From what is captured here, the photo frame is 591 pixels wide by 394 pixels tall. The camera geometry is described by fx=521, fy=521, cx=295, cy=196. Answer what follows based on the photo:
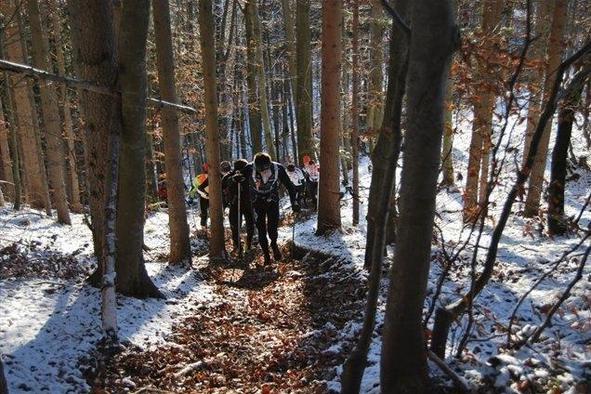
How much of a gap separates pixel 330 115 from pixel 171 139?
3.63 m

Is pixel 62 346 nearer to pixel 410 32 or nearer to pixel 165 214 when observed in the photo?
pixel 410 32

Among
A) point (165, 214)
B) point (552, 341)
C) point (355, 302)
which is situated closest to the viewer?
point (552, 341)

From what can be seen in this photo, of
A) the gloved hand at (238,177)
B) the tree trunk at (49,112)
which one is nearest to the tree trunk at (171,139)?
the gloved hand at (238,177)

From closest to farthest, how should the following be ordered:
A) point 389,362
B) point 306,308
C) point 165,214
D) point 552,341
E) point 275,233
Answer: point 389,362 < point 552,341 < point 306,308 < point 275,233 < point 165,214

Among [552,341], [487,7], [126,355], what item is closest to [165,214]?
[487,7]

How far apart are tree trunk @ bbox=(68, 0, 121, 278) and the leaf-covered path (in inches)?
57.9

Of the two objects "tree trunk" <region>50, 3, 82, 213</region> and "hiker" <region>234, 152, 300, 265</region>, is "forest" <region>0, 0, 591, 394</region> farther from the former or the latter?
"tree trunk" <region>50, 3, 82, 213</region>

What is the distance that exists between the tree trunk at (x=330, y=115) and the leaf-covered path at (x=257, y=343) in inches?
90.9

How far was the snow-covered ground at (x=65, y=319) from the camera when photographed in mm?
4430

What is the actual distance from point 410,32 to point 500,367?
8.21ft

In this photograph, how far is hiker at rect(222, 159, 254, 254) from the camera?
36.5 ft

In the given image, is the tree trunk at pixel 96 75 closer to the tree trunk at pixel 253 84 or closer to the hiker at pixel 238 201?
the hiker at pixel 238 201

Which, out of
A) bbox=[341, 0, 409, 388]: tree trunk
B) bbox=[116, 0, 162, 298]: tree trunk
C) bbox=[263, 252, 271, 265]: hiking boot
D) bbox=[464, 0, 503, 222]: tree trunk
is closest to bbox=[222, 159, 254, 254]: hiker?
bbox=[263, 252, 271, 265]: hiking boot

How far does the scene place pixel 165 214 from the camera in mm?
20609
